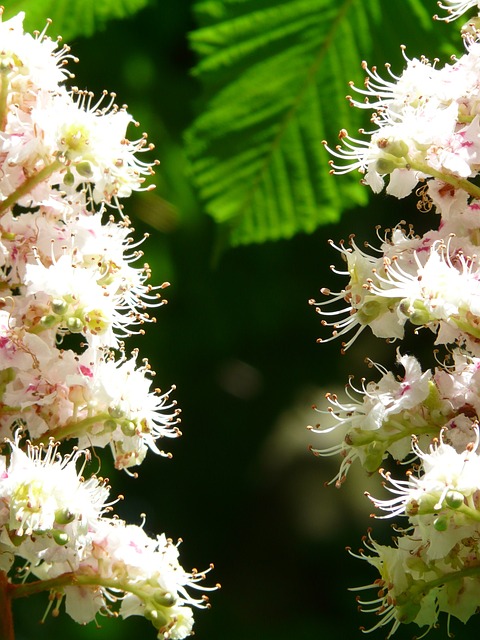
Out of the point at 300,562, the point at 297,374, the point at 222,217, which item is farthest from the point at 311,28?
the point at 300,562

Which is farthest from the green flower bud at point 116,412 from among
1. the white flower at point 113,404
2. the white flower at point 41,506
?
the white flower at point 41,506

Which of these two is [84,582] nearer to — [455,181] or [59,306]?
[59,306]

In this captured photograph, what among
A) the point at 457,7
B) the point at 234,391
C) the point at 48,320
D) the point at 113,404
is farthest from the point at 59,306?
the point at 234,391

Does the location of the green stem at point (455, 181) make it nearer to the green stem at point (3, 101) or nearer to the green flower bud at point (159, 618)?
the green stem at point (3, 101)

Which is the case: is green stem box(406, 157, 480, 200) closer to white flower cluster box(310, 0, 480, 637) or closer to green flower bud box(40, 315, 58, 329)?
white flower cluster box(310, 0, 480, 637)

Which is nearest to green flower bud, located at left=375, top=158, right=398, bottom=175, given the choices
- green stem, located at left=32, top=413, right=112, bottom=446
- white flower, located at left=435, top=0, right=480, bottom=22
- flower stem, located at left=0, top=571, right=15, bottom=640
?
white flower, located at left=435, top=0, right=480, bottom=22

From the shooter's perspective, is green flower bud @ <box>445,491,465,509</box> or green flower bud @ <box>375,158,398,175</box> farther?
green flower bud @ <box>375,158,398,175</box>

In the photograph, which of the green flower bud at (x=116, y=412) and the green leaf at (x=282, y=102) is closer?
the green flower bud at (x=116, y=412)
